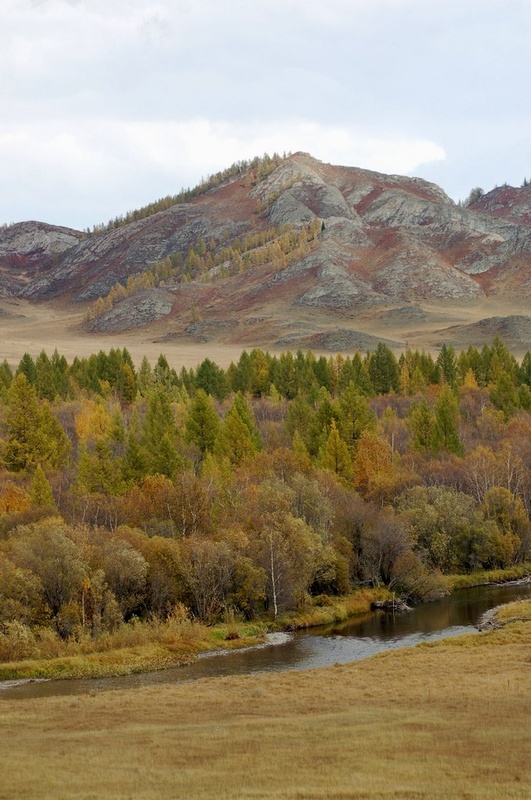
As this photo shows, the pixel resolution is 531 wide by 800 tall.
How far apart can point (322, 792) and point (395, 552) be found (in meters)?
52.0

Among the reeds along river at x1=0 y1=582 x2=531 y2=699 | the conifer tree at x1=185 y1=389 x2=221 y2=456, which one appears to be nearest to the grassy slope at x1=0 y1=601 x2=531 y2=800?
the reeds along river at x1=0 y1=582 x2=531 y2=699

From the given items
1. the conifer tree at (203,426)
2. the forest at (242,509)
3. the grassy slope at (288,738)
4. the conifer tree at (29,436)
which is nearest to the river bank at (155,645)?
the forest at (242,509)

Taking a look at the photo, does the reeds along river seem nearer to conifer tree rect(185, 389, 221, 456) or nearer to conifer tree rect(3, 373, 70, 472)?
conifer tree rect(185, 389, 221, 456)

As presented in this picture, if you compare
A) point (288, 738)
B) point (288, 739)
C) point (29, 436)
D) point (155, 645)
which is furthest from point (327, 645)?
point (29, 436)

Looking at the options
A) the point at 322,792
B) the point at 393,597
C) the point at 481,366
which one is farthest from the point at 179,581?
the point at 481,366

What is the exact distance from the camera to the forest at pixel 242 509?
56250 mm

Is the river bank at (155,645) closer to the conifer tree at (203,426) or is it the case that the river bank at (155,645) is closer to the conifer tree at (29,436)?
the conifer tree at (203,426)

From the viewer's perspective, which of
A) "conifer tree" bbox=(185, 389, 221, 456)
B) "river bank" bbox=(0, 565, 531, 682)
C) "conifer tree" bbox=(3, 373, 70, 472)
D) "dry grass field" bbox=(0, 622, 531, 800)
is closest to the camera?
"dry grass field" bbox=(0, 622, 531, 800)

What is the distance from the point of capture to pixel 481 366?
527ft

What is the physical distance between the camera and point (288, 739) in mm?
27234

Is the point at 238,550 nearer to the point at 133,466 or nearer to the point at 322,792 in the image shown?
the point at 133,466

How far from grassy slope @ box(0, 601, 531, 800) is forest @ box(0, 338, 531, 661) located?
691 inches

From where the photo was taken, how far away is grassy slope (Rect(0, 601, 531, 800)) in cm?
2223

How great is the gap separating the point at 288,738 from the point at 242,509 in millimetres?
43941
